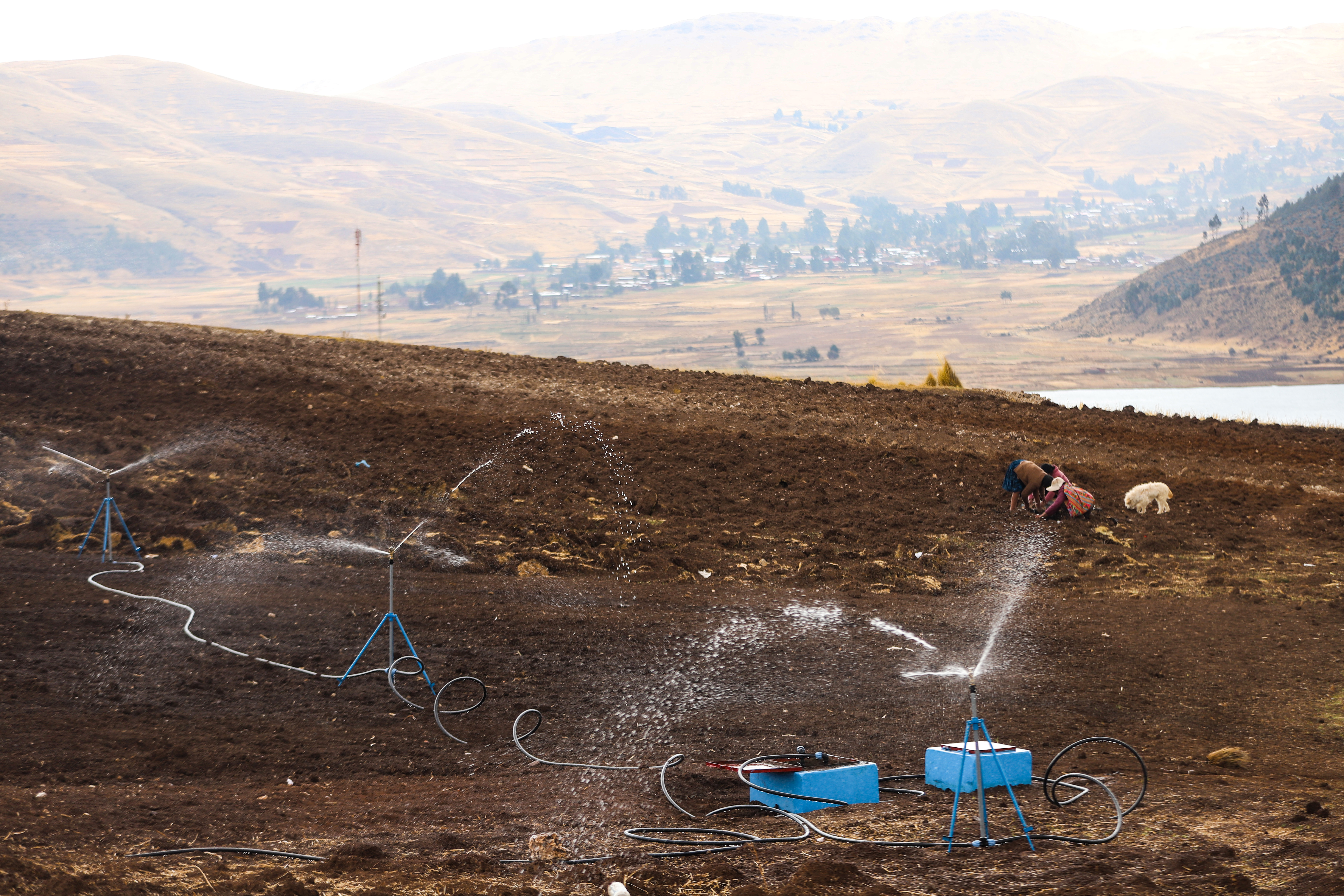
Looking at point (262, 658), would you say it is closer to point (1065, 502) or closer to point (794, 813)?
point (794, 813)

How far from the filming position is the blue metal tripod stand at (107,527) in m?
11.4

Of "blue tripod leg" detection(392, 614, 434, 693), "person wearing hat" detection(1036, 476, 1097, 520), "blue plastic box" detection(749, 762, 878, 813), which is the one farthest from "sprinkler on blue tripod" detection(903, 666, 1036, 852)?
"person wearing hat" detection(1036, 476, 1097, 520)

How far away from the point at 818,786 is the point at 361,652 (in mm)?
4227

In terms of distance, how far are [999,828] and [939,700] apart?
2361 millimetres

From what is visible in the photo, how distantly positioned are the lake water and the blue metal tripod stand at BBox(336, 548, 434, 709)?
1707 centimetres

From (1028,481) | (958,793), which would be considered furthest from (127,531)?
(1028,481)

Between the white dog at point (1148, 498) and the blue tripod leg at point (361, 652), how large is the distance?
10725mm

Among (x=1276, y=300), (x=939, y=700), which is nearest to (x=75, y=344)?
(x=939, y=700)

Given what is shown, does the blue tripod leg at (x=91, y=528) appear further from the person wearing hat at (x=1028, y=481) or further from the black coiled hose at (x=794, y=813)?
the person wearing hat at (x=1028, y=481)

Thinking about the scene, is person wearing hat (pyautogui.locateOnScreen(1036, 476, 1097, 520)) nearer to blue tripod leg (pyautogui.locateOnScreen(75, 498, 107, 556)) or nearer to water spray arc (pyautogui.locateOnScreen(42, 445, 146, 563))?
water spray arc (pyautogui.locateOnScreen(42, 445, 146, 563))

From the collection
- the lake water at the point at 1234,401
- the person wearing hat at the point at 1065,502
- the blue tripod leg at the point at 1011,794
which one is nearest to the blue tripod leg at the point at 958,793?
the blue tripod leg at the point at 1011,794

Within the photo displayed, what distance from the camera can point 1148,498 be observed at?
14.8m

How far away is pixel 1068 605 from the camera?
11578 mm

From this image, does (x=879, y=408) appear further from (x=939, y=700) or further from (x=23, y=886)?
(x=23, y=886)
